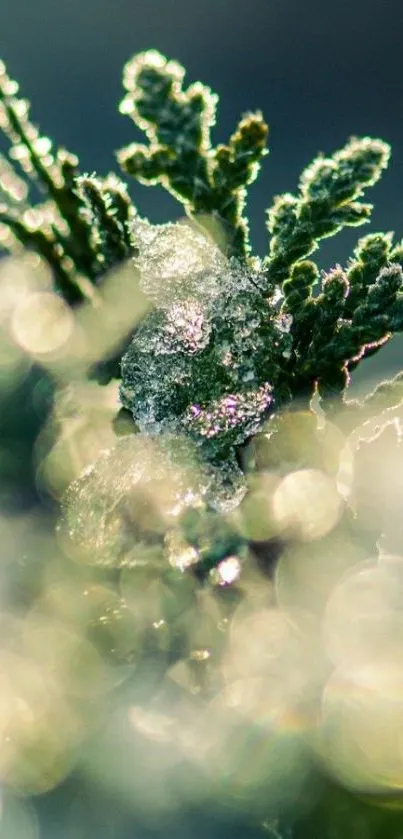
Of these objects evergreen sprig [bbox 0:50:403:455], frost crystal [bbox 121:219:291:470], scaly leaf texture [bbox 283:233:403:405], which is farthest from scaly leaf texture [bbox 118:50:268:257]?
scaly leaf texture [bbox 283:233:403:405]

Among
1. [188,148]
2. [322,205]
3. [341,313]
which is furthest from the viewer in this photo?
[341,313]

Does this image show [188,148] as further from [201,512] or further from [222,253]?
[201,512]

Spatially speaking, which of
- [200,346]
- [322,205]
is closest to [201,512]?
[200,346]

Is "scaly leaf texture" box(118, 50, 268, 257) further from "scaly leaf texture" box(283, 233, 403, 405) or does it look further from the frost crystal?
"scaly leaf texture" box(283, 233, 403, 405)

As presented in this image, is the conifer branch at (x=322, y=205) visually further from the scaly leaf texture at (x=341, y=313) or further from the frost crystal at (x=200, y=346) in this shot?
the frost crystal at (x=200, y=346)

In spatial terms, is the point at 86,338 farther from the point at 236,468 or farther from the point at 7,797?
the point at 7,797

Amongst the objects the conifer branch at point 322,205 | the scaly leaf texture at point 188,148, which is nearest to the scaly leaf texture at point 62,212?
the scaly leaf texture at point 188,148

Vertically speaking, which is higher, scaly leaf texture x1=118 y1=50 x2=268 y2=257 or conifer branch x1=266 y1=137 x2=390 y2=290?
scaly leaf texture x1=118 y1=50 x2=268 y2=257
